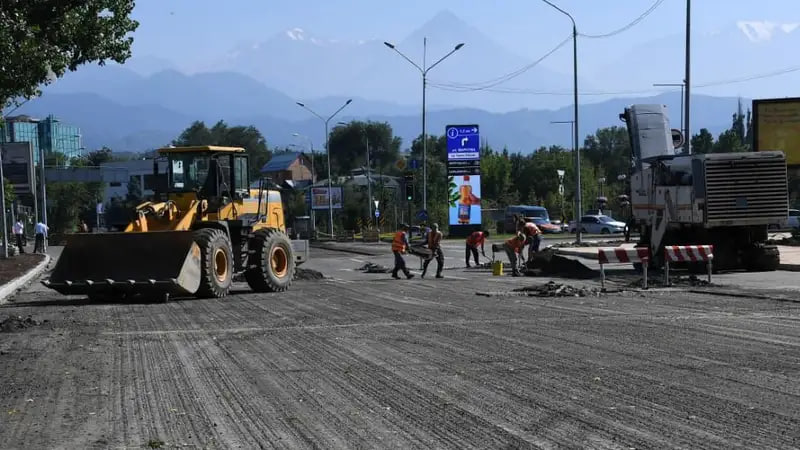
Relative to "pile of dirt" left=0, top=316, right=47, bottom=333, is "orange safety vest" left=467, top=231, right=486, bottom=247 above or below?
above

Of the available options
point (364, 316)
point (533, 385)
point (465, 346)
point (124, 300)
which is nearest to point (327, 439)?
point (533, 385)

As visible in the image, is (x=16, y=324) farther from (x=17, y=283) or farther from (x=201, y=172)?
(x=17, y=283)

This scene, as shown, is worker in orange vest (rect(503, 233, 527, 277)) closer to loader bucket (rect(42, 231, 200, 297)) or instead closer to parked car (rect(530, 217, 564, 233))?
loader bucket (rect(42, 231, 200, 297))

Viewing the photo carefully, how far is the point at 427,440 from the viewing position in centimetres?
707

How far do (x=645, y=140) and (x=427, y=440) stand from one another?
26.8 meters

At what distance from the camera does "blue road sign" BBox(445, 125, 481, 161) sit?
65.4 meters

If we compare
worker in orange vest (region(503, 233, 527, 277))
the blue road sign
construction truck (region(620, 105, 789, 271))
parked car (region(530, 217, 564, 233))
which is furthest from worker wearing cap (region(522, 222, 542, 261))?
parked car (region(530, 217, 564, 233))

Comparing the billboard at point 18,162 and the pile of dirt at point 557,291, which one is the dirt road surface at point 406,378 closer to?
the pile of dirt at point 557,291

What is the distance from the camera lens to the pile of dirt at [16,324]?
14469 millimetres

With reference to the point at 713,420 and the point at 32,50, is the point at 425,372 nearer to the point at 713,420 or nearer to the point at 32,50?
the point at 713,420

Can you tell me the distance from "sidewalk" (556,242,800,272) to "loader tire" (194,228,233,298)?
53.6 ft

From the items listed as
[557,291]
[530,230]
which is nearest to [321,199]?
[530,230]

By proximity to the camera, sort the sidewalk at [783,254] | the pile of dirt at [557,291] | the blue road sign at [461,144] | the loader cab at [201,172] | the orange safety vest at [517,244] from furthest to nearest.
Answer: the blue road sign at [461,144] → the orange safety vest at [517,244] → the sidewalk at [783,254] → the loader cab at [201,172] → the pile of dirt at [557,291]

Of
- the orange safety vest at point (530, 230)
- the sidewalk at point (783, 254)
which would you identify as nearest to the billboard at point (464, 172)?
the sidewalk at point (783, 254)
